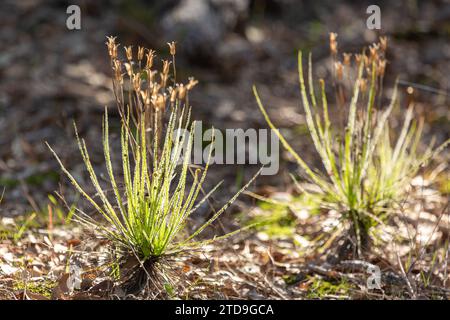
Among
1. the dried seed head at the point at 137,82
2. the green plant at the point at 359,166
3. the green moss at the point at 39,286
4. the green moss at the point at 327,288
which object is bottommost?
the green moss at the point at 327,288

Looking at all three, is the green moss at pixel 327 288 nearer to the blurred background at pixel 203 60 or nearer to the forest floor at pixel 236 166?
the forest floor at pixel 236 166

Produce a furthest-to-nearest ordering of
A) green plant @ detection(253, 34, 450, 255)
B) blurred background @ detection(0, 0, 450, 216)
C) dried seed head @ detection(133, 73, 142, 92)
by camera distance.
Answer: blurred background @ detection(0, 0, 450, 216) < green plant @ detection(253, 34, 450, 255) < dried seed head @ detection(133, 73, 142, 92)

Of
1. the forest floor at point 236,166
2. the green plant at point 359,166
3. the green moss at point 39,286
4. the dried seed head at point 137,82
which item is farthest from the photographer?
the green plant at point 359,166

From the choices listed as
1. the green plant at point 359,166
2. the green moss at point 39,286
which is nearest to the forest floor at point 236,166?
the green moss at point 39,286

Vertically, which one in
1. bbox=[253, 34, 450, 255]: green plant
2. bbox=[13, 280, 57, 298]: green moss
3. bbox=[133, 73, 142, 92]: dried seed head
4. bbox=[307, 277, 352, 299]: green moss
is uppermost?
bbox=[133, 73, 142, 92]: dried seed head

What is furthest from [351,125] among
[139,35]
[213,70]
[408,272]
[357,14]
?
[357,14]

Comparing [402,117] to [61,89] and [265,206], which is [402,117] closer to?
[265,206]

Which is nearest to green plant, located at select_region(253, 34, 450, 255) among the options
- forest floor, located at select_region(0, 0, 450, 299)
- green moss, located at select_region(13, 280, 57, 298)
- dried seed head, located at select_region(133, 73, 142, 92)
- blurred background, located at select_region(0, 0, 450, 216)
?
forest floor, located at select_region(0, 0, 450, 299)

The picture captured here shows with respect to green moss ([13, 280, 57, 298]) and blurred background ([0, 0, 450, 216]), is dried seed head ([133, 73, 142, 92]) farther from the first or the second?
blurred background ([0, 0, 450, 216])
